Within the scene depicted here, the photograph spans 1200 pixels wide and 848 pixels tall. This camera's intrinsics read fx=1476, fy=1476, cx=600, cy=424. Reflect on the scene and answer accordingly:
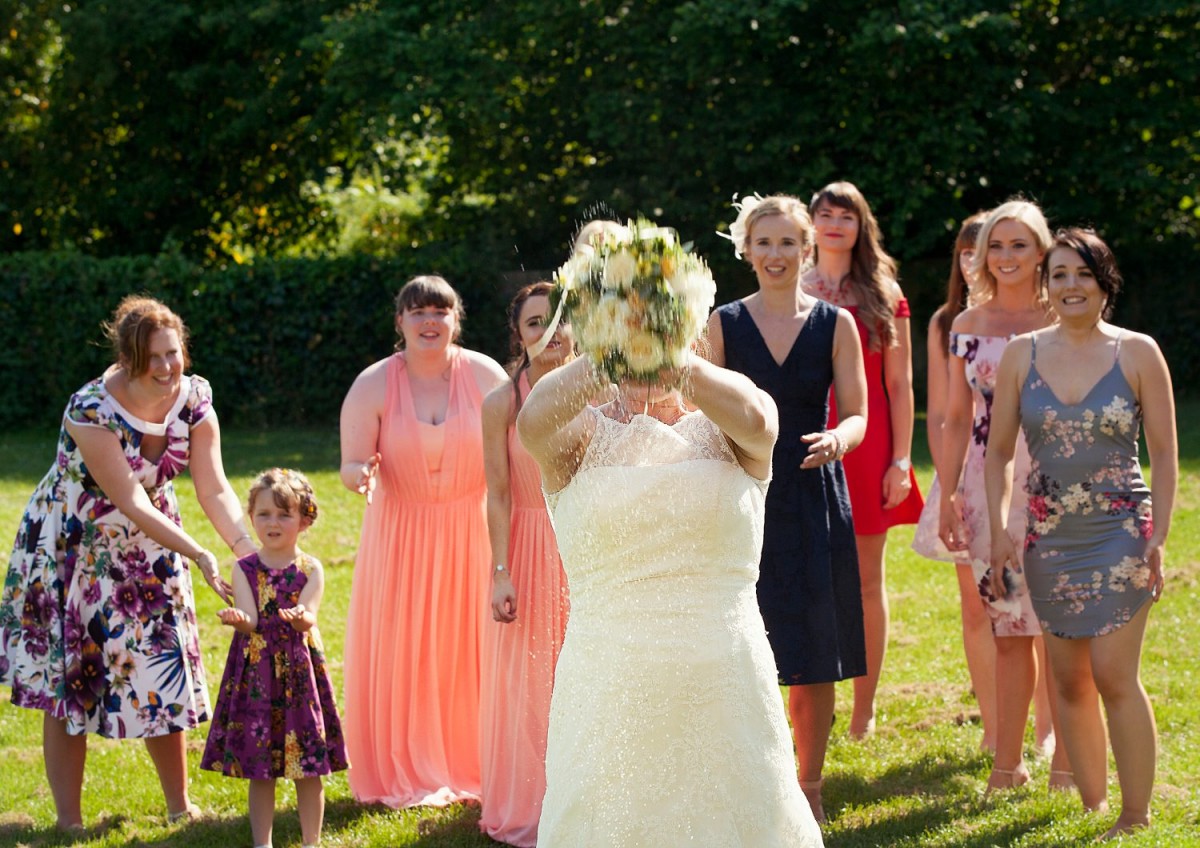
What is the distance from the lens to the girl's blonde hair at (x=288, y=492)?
5.79 m

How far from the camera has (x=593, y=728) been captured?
3.82 m

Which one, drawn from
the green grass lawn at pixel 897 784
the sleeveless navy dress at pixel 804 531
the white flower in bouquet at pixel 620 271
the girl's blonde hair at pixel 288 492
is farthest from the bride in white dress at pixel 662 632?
the girl's blonde hair at pixel 288 492

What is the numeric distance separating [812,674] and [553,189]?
1635cm

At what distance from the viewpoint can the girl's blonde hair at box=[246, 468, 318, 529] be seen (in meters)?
5.79

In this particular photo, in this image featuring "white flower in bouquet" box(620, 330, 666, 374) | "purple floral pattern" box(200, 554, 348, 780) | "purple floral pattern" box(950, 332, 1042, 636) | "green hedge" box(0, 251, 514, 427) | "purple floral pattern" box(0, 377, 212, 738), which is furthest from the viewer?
"green hedge" box(0, 251, 514, 427)

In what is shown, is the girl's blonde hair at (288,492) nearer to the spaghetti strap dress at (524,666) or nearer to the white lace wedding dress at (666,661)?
the spaghetti strap dress at (524,666)

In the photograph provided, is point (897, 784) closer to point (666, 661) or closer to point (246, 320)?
point (666, 661)

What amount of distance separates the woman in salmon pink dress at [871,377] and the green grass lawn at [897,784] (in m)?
0.48

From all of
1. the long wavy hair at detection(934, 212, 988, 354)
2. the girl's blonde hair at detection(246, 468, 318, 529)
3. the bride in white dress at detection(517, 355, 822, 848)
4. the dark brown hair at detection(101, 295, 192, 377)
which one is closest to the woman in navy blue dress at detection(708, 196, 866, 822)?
the long wavy hair at detection(934, 212, 988, 354)

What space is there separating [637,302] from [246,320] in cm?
1684

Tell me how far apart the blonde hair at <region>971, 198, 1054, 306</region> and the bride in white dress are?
2989mm

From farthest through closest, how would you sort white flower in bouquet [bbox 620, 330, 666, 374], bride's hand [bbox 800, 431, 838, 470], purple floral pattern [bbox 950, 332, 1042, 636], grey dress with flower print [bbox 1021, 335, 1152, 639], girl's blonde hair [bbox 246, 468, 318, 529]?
purple floral pattern [bbox 950, 332, 1042, 636] → girl's blonde hair [bbox 246, 468, 318, 529] → grey dress with flower print [bbox 1021, 335, 1152, 639] → bride's hand [bbox 800, 431, 838, 470] → white flower in bouquet [bbox 620, 330, 666, 374]

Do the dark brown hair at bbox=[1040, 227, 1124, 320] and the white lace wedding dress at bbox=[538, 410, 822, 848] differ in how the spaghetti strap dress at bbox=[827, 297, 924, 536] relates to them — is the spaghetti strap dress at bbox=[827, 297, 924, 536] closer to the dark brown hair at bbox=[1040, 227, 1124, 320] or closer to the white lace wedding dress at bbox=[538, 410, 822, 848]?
the dark brown hair at bbox=[1040, 227, 1124, 320]

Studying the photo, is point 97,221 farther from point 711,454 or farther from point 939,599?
point 711,454
